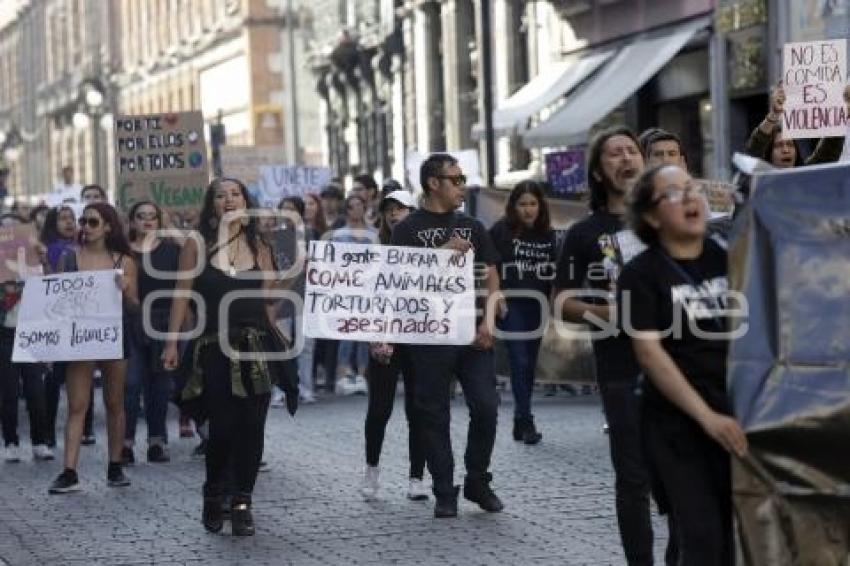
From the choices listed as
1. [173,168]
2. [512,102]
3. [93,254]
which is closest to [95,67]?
[512,102]

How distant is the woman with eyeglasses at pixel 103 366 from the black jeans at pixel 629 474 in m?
5.33

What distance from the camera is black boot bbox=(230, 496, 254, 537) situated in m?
10.5

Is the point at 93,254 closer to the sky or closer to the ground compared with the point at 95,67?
closer to the ground

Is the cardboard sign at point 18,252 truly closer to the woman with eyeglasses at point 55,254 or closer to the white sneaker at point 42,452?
the woman with eyeglasses at point 55,254

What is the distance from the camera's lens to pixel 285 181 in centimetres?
2800

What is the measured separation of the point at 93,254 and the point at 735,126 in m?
12.9

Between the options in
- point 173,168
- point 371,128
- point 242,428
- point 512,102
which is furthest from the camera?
point 371,128

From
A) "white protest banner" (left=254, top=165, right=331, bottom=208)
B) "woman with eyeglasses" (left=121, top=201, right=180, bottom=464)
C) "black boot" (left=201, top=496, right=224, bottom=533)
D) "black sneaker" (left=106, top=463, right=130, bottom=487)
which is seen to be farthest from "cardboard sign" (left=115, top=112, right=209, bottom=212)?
"white protest banner" (left=254, top=165, right=331, bottom=208)

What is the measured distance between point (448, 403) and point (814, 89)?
2.91 m

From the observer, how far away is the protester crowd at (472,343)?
6.70m

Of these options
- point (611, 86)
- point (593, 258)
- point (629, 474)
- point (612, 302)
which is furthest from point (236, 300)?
point (611, 86)

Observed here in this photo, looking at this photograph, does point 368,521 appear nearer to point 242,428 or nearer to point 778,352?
point 242,428

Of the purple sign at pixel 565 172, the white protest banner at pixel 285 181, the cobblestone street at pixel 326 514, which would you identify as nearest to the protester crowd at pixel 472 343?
the cobblestone street at pixel 326 514

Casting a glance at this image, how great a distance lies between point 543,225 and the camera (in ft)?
51.2
